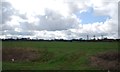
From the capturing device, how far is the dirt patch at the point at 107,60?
45.1 m

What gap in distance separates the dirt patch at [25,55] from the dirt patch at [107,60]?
8176 mm

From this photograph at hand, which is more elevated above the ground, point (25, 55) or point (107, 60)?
point (25, 55)

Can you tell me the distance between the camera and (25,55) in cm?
5694

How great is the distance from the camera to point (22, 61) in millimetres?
52875

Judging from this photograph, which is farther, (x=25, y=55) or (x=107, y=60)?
(x=25, y=55)

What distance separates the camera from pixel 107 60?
50.4m

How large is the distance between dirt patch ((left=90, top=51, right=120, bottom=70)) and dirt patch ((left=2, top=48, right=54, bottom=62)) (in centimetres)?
818

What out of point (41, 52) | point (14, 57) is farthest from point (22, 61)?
point (41, 52)

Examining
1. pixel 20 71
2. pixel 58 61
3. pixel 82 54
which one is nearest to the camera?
pixel 20 71

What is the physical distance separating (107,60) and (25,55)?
14344mm

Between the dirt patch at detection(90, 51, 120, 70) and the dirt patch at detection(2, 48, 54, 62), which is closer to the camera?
the dirt patch at detection(90, 51, 120, 70)

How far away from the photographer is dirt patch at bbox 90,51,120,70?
45062 millimetres

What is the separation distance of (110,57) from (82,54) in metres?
5.49

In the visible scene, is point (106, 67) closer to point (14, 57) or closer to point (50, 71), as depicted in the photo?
point (50, 71)
